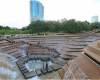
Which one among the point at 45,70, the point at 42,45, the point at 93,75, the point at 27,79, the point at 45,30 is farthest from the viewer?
the point at 45,30

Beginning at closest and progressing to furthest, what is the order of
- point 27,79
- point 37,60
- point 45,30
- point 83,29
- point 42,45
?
point 27,79 < point 37,60 < point 42,45 < point 83,29 < point 45,30

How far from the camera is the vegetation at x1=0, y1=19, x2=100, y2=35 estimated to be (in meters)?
13.5

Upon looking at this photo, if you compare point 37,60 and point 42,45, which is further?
point 42,45

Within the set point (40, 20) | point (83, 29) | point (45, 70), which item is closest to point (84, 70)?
point (45, 70)

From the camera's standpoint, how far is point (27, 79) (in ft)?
14.7

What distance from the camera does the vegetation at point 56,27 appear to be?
1347cm

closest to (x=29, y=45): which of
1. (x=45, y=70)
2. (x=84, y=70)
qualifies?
(x=45, y=70)

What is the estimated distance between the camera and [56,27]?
1483cm

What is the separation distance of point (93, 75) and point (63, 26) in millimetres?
13817

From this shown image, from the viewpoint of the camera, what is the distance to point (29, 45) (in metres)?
9.35

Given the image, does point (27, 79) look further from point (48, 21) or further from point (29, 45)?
point (48, 21)

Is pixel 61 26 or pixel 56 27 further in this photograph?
pixel 56 27

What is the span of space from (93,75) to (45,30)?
14.3 metres

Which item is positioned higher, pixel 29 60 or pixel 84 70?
pixel 84 70
